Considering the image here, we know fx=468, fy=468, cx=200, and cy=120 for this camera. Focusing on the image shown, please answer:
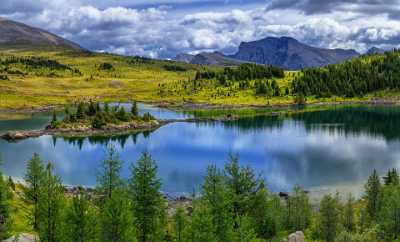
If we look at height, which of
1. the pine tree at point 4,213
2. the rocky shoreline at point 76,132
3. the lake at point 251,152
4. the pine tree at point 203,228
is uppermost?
the pine tree at point 203,228

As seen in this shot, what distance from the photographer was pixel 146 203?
2250 inches

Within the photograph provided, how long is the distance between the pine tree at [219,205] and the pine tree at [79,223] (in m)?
13.5

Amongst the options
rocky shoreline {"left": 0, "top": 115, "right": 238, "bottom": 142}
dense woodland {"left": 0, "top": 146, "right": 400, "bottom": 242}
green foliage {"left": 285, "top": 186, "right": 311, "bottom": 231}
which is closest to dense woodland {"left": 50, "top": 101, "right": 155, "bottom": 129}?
rocky shoreline {"left": 0, "top": 115, "right": 238, "bottom": 142}

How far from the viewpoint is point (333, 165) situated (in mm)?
124000

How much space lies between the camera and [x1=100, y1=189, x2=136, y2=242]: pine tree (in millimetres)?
50500

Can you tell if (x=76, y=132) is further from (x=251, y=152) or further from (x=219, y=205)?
(x=219, y=205)

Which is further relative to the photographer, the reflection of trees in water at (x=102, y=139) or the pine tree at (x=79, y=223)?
the reflection of trees in water at (x=102, y=139)

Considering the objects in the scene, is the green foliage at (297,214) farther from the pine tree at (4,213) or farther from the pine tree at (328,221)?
the pine tree at (4,213)

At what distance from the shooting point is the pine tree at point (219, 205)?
171 feet

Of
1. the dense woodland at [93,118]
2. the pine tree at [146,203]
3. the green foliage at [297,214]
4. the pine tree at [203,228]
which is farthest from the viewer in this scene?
the dense woodland at [93,118]

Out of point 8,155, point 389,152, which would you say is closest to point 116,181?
point 8,155

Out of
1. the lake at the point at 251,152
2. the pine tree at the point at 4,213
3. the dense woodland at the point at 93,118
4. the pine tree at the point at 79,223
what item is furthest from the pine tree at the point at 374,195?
the dense woodland at the point at 93,118

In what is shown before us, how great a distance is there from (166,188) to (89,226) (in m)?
54.1

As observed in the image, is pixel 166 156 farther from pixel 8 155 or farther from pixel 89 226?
pixel 89 226
